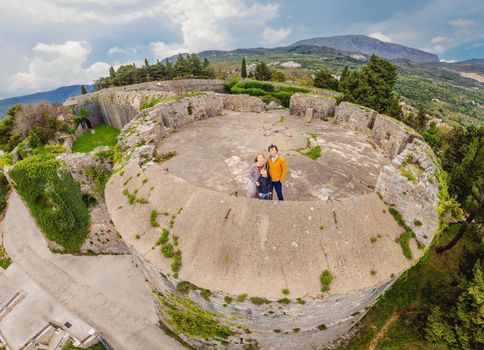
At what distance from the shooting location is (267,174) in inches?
327

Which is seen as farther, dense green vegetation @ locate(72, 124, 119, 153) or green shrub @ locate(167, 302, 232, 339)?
dense green vegetation @ locate(72, 124, 119, 153)

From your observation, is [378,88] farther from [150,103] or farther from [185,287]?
[185,287]

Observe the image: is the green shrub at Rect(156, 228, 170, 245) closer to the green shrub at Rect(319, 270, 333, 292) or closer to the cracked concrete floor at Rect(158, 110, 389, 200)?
the cracked concrete floor at Rect(158, 110, 389, 200)

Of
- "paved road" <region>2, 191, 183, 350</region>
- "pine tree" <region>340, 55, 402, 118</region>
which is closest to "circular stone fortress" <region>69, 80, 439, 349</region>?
"paved road" <region>2, 191, 183, 350</region>

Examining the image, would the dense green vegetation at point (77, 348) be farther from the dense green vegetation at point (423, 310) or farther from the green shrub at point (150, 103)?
the green shrub at point (150, 103)

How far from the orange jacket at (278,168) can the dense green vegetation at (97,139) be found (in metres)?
25.2

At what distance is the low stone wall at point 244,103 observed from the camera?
20938 millimetres

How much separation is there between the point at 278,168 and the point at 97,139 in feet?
106

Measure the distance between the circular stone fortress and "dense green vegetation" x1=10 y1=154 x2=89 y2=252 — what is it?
203 inches

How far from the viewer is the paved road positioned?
12062 mm

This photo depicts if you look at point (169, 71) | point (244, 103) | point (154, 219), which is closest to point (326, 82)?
point (244, 103)

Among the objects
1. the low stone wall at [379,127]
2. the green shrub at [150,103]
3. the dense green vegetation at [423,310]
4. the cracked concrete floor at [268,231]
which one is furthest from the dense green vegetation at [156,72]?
the dense green vegetation at [423,310]

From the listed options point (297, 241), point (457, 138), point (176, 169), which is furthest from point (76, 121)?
point (457, 138)

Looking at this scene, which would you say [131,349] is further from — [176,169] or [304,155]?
[304,155]
